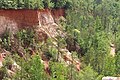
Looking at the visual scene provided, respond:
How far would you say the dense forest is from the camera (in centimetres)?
5402

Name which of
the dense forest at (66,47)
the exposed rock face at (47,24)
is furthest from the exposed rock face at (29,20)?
the dense forest at (66,47)

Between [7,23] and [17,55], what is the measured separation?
6.47 metres

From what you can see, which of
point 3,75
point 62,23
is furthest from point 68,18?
point 3,75

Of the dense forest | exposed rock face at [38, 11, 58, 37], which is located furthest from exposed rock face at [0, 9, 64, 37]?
the dense forest

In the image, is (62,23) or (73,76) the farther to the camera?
(62,23)

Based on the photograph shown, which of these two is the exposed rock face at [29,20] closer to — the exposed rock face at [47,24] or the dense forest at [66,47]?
the exposed rock face at [47,24]

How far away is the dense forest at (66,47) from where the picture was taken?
177 ft

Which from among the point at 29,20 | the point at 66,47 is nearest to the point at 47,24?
the point at 66,47

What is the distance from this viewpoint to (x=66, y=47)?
71.9 meters

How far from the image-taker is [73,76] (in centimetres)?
5672

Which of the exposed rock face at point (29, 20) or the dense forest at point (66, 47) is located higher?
the exposed rock face at point (29, 20)

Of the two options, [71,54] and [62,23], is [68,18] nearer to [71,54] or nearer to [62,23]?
[62,23]

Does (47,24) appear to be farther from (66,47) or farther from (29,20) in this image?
(29,20)

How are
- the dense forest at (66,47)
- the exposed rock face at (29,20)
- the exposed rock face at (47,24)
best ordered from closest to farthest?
the dense forest at (66,47) → the exposed rock face at (29,20) → the exposed rock face at (47,24)
